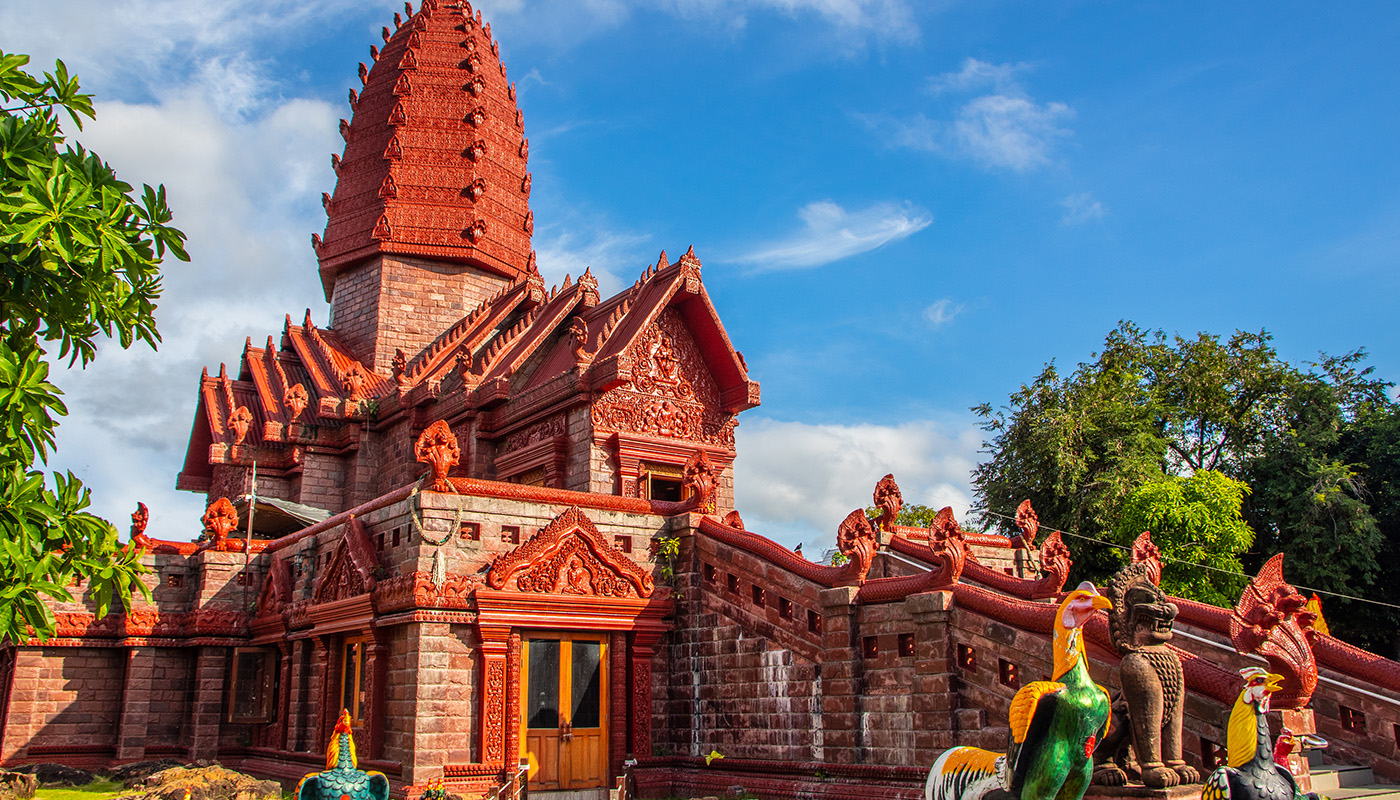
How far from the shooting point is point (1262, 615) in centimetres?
912

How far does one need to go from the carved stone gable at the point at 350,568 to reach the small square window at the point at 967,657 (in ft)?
25.2

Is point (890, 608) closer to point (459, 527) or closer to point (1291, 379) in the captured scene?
point (459, 527)

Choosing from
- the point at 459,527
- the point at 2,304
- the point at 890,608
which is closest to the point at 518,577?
the point at 459,527

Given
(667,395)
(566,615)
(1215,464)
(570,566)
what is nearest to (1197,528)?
(1215,464)

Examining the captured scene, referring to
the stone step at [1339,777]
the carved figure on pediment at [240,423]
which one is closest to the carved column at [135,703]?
the carved figure on pediment at [240,423]

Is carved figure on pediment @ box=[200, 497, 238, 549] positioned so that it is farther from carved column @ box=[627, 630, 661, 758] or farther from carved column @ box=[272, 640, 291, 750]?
carved column @ box=[627, 630, 661, 758]

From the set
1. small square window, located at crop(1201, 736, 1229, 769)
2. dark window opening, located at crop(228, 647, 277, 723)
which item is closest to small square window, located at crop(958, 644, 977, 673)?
small square window, located at crop(1201, 736, 1229, 769)

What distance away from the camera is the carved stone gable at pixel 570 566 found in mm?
14180

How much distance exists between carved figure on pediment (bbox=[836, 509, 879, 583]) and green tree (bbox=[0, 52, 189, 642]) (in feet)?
25.1

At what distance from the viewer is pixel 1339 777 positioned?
11430 millimetres

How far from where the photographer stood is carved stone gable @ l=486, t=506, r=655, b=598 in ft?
46.5

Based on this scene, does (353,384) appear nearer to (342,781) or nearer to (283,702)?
(283,702)

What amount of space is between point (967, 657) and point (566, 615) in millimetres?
5539

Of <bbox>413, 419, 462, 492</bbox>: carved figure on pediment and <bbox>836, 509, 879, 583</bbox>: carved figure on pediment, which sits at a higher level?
<bbox>413, 419, 462, 492</bbox>: carved figure on pediment
